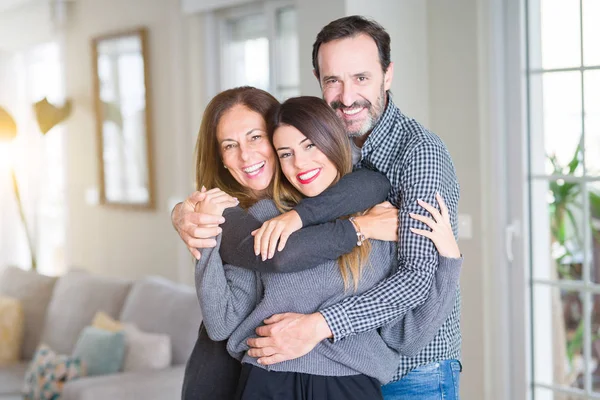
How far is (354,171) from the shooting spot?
1.94 metres

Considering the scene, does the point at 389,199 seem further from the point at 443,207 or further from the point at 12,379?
the point at 12,379

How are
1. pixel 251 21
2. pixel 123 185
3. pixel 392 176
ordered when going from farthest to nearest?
pixel 123 185, pixel 251 21, pixel 392 176

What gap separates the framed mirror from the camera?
5195mm

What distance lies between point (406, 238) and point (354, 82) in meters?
0.43

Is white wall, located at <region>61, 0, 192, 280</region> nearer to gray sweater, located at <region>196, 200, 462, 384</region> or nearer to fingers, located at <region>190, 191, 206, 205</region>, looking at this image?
fingers, located at <region>190, 191, 206, 205</region>

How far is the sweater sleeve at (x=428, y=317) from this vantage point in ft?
6.01

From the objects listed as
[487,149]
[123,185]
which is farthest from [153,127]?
[487,149]

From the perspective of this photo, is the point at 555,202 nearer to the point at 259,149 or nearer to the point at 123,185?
the point at 259,149

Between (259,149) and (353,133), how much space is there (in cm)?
24

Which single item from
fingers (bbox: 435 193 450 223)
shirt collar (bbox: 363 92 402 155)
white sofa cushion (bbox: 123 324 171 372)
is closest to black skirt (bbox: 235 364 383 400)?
fingers (bbox: 435 193 450 223)

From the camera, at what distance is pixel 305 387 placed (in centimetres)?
176

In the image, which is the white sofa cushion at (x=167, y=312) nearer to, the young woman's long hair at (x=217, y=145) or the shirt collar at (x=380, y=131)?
the young woman's long hair at (x=217, y=145)

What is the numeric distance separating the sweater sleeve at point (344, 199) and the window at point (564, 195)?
164 cm

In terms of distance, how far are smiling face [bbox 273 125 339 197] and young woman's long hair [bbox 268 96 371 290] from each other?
15 mm
